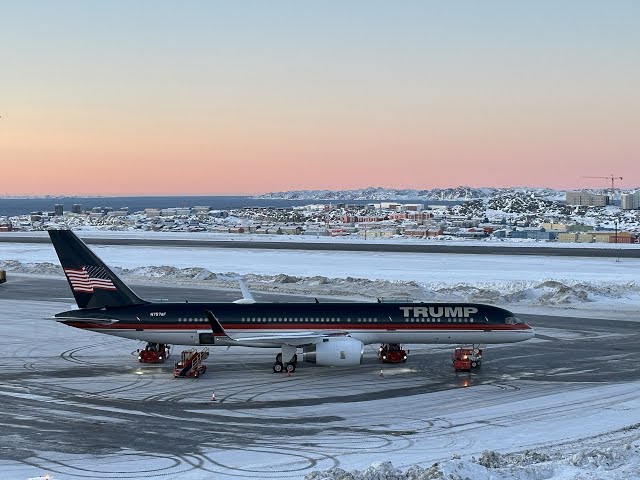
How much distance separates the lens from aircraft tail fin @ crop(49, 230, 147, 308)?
43188mm

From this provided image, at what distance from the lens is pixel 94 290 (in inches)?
1703

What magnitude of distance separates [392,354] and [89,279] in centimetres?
1716

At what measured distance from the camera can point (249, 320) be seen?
43.3 m

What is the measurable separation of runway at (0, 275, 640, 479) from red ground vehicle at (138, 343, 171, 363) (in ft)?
3.33

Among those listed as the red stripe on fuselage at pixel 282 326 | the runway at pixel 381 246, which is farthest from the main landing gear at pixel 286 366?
the runway at pixel 381 246

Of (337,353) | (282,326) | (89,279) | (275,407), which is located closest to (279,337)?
(282,326)

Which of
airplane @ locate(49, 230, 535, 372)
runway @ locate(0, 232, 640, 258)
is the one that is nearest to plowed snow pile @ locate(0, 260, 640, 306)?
airplane @ locate(49, 230, 535, 372)

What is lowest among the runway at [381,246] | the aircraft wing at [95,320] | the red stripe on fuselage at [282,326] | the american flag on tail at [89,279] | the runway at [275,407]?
the runway at [275,407]

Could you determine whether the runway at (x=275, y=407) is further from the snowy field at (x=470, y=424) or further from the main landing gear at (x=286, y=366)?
the main landing gear at (x=286, y=366)

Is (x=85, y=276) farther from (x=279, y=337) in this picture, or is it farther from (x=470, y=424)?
(x=470, y=424)

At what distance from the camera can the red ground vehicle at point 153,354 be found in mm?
44938

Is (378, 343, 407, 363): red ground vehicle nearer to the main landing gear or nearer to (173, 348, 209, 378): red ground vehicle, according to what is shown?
the main landing gear

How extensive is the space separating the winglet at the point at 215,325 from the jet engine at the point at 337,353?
15.7 feet

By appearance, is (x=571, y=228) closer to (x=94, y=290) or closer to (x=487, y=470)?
(x=94, y=290)
